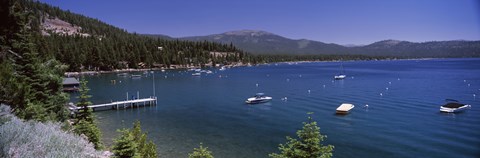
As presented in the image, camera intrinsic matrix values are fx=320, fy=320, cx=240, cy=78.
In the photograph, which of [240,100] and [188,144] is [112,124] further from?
[240,100]

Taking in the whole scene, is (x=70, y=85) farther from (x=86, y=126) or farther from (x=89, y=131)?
(x=89, y=131)

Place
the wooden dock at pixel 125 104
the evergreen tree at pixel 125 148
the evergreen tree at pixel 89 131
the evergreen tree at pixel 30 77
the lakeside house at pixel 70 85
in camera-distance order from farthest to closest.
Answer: the lakeside house at pixel 70 85 → the wooden dock at pixel 125 104 → the evergreen tree at pixel 30 77 → the evergreen tree at pixel 89 131 → the evergreen tree at pixel 125 148

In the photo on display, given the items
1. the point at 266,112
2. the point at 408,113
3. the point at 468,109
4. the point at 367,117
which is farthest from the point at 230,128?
the point at 468,109

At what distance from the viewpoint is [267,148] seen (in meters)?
32.0

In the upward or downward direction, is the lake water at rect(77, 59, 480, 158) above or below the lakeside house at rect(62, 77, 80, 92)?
below

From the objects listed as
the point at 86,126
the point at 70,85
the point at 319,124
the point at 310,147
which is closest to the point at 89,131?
the point at 86,126

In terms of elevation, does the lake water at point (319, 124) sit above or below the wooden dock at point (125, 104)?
below

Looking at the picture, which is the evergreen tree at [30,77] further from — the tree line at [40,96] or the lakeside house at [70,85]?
the lakeside house at [70,85]

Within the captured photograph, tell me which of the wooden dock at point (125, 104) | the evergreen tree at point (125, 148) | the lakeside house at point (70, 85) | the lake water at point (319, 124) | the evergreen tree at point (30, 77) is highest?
the evergreen tree at point (30, 77)

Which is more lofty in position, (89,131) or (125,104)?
(89,131)

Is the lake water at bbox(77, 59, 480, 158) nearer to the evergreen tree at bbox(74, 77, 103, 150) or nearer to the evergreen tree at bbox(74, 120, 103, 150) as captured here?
the evergreen tree at bbox(74, 77, 103, 150)

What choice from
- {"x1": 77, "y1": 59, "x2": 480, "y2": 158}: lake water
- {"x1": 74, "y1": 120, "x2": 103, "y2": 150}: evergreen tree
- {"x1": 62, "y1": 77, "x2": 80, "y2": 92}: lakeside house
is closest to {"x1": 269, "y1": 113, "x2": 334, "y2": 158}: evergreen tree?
{"x1": 77, "y1": 59, "x2": 480, "y2": 158}: lake water

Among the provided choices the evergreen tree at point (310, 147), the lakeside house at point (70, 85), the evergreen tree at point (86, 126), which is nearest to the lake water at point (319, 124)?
the evergreen tree at point (86, 126)

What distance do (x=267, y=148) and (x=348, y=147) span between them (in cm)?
821
